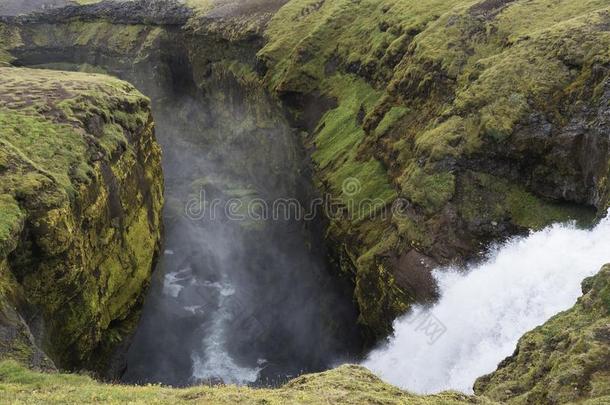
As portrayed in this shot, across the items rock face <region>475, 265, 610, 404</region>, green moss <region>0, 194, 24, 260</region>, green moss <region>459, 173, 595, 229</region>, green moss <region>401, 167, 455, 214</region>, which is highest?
green moss <region>459, 173, 595, 229</region>

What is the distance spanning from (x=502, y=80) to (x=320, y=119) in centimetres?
2892

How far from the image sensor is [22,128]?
36.0 meters

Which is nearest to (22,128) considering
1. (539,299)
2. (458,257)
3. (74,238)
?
A: (74,238)

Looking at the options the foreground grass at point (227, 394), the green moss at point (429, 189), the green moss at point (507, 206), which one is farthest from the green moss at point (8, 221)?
the green moss at point (507, 206)

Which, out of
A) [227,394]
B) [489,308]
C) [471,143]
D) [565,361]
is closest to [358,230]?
[471,143]

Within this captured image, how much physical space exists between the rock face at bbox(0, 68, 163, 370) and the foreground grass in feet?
15.5

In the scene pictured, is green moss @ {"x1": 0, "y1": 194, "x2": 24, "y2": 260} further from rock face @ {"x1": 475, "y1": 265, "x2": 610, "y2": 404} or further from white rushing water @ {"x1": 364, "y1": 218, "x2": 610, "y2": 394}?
rock face @ {"x1": 475, "y1": 265, "x2": 610, "y2": 404}

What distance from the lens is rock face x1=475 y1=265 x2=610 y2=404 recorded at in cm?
1750

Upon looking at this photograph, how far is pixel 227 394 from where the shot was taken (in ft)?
61.1

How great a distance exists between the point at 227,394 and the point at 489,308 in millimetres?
20971

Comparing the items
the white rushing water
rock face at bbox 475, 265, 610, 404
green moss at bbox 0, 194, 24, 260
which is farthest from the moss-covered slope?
green moss at bbox 0, 194, 24, 260

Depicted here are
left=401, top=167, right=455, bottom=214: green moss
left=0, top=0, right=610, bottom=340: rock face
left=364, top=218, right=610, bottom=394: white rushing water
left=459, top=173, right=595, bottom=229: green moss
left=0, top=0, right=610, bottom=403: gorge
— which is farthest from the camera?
left=401, top=167, right=455, bottom=214: green moss

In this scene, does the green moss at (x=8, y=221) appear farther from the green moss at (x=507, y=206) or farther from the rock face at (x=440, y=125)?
the green moss at (x=507, y=206)

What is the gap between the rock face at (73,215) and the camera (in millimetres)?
28703
